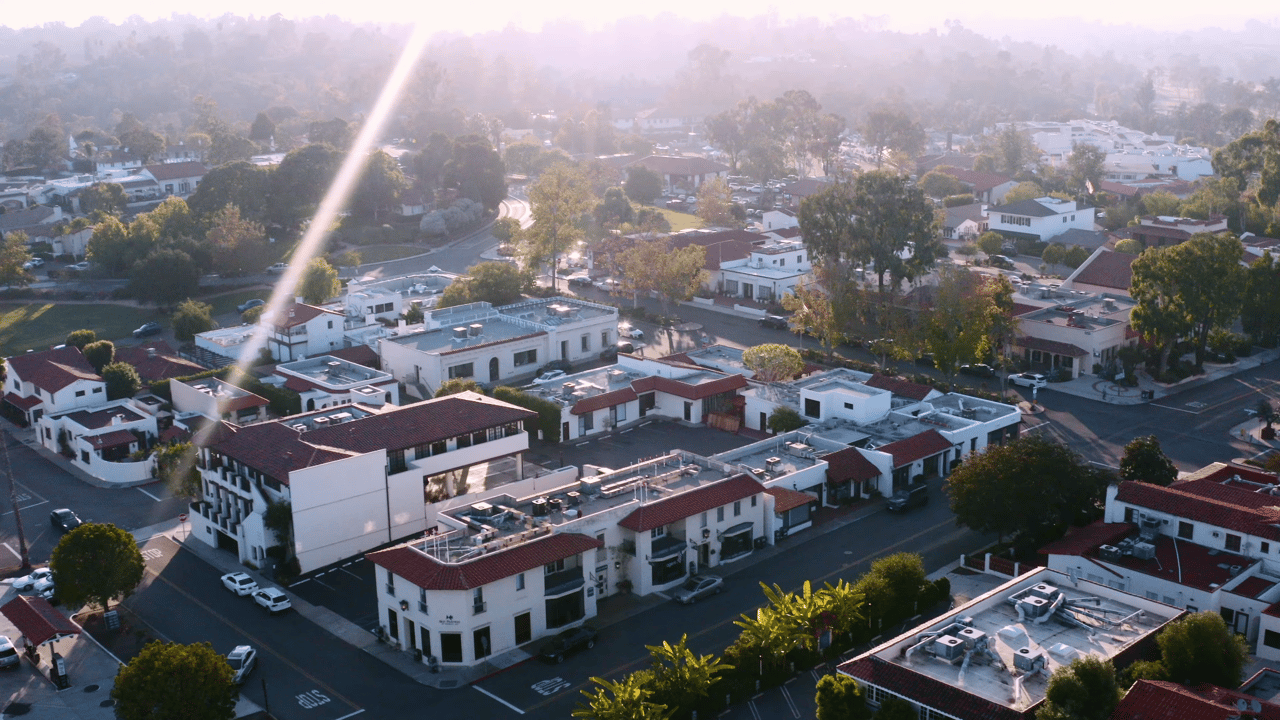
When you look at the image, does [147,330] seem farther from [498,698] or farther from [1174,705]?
[1174,705]

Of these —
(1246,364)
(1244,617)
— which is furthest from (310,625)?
(1246,364)

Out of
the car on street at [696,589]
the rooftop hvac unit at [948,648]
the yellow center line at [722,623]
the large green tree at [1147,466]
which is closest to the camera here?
the rooftop hvac unit at [948,648]

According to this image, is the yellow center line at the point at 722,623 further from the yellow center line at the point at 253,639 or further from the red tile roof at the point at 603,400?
the red tile roof at the point at 603,400

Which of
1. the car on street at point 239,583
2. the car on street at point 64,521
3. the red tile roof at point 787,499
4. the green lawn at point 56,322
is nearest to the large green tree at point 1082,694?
the red tile roof at point 787,499

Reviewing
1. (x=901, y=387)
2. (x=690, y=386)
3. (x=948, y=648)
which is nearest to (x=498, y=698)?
(x=948, y=648)

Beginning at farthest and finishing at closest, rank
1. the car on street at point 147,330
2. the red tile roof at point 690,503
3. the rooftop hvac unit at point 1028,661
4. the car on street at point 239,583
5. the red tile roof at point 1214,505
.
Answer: the car on street at point 147,330
the car on street at point 239,583
the red tile roof at point 690,503
the red tile roof at point 1214,505
the rooftop hvac unit at point 1028,661
